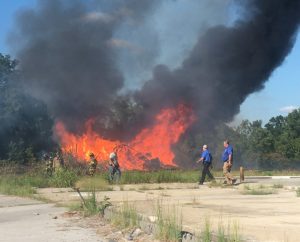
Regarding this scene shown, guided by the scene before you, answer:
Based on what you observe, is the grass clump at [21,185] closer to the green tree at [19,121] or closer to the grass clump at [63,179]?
the grass clump at [63,179]

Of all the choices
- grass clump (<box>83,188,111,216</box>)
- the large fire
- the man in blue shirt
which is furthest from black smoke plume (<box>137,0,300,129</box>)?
grass clump (<box>83,188,111,216</box>)

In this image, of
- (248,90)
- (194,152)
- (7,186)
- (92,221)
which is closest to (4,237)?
(92,221)

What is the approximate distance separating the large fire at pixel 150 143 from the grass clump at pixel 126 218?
3127cm

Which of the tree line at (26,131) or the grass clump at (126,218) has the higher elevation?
the tree line at (26,131)

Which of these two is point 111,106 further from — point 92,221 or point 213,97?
point 92,221

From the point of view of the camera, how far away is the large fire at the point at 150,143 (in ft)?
136

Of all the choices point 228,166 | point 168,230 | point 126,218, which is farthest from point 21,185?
point 168,230

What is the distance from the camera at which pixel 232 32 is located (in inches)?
1548

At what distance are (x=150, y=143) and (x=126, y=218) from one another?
34105 mm

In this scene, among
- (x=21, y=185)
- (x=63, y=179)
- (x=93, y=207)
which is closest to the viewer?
(x=93, y=207)

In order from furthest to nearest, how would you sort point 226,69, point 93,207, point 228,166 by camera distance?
1. point 226,69
2. point 228,166
3. point 93,207

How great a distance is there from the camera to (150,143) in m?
43.1

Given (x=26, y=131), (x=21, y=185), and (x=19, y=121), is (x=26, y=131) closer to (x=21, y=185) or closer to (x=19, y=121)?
(x=19, y=121)

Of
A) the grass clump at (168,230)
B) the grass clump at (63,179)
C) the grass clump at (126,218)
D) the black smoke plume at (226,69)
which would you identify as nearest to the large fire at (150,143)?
the black smoke plume at (226,69)
